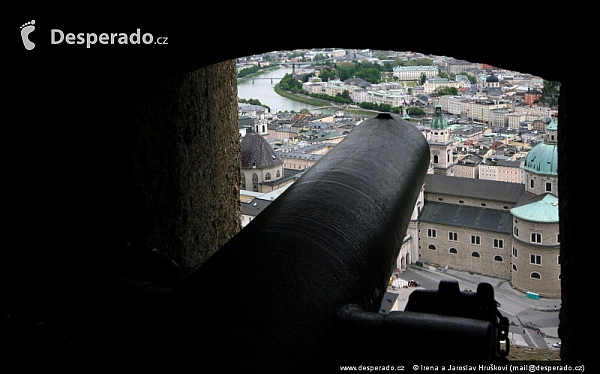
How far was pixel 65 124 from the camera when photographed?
52.0 inches

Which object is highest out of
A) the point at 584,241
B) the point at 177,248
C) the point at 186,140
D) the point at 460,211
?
the point at 186,140

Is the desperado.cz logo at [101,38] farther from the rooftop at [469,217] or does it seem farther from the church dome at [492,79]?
the church dome at [492,79]

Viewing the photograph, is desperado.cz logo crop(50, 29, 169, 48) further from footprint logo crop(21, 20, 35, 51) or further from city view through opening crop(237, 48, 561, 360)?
city view through opening crop(237, 48, 561, 360)

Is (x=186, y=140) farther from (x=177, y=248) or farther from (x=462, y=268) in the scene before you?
(x=462, y=268)

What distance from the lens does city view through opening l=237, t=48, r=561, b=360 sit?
16.5 meters

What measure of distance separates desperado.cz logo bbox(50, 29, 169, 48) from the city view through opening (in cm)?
779

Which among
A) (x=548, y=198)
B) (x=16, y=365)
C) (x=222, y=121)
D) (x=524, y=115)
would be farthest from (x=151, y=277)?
(x=524, y=115)

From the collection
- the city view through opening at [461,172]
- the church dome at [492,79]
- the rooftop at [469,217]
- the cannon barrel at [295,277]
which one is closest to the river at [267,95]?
the city view through opening at [461,172]

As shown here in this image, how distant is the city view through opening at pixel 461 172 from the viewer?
54.0 ft

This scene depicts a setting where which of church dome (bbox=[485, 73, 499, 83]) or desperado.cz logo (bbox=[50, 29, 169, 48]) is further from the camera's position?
church dome (bbox=[485, 73, 499, 83])

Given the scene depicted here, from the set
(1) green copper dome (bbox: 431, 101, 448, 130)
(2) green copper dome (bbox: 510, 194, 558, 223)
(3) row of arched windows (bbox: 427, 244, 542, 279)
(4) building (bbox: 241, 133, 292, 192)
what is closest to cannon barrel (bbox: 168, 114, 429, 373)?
(2) green copper dome (bbox: 510, 194, 558, 223)

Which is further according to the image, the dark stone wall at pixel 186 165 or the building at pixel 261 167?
the building at pixel 261 167

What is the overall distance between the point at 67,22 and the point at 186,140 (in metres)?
0.67

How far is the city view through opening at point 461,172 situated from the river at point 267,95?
116mm
